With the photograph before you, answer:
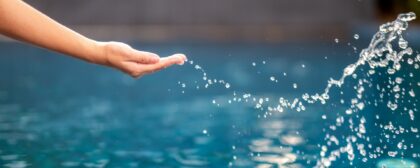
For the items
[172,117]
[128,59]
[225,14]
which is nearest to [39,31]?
[128,59]

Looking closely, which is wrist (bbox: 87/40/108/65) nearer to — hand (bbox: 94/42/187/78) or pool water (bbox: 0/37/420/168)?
hand (bbox: 94/42/187/78)

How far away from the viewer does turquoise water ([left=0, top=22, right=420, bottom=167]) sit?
455 centimetres

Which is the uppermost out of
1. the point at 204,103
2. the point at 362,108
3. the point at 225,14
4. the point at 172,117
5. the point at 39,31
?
the point at 225,14

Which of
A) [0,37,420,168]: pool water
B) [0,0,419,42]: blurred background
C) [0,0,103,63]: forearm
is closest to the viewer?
[0,0,103,63]: forearm

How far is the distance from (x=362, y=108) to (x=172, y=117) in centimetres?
157

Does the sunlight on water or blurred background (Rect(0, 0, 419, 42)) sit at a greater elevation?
blurred background (Rect(0, 0, 419, 42))

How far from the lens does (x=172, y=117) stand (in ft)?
20.5

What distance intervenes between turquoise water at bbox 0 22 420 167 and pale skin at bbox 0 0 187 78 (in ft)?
8.15

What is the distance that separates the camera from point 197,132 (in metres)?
5.55

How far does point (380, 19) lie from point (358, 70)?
610 cm

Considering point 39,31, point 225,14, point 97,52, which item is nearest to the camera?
point 39,31

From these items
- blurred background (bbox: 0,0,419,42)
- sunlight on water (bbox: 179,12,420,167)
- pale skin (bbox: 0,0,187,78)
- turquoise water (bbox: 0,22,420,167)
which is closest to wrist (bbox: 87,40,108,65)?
pale skin (bbox: 0,0,187,78)

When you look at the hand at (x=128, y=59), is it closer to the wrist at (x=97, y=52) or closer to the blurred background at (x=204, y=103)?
the wrist at (x=97, y=52)

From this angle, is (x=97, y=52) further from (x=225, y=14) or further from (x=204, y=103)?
(x=225, y=14)
